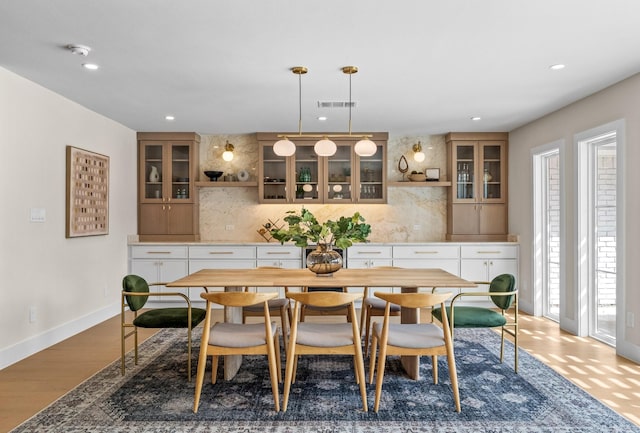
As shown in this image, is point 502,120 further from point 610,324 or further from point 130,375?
point 130,375

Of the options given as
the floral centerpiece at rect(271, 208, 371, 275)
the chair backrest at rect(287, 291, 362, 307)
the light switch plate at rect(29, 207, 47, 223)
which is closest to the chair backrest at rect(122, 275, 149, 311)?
the floral centerpiece at rect(271, 208, 371, 275)

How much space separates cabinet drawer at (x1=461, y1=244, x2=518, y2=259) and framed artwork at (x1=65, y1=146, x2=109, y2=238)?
15.2 ft

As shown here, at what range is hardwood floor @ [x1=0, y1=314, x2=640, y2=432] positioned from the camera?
3139 millimetres

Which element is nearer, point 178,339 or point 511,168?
point 178,339

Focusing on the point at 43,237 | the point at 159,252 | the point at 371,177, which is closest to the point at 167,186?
the point at 159,252

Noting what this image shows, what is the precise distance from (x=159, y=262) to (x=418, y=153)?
3.92 metres

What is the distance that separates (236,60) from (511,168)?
453 centimetres

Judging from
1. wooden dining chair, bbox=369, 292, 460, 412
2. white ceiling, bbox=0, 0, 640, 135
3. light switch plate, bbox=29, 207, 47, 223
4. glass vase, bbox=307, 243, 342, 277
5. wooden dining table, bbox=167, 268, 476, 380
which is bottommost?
wooden dining chair, bbox=369, 292, 460, 412

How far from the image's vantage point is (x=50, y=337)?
14.9 ft

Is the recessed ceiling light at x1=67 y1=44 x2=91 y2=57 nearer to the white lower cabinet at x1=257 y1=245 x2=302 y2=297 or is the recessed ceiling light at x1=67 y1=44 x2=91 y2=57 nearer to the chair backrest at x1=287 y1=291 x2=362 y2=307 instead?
the chair backrest at x1=287 y1=291 x2=362 y2=307

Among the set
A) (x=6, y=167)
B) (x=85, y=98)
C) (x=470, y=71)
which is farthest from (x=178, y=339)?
(x=470, y=71)

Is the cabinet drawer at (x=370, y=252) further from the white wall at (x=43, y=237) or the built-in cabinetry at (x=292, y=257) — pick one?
the white wall at (x=43, y=237)

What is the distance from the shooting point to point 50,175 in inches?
179

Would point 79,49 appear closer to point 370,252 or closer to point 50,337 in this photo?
point 50,337
